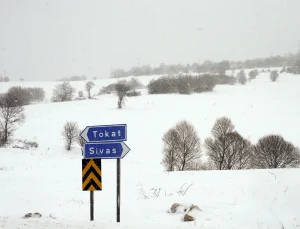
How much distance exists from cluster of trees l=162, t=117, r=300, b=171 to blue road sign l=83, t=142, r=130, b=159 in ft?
83.3

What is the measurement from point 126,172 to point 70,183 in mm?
5034

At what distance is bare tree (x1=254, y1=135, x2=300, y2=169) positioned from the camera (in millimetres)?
29547

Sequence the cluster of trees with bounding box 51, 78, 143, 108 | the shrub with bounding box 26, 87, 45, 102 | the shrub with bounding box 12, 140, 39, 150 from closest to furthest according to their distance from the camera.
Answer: the shrub with bounding box 12, 140, 39, 150 < the cluster of trees with bounding box 51, 78, 143, 108 < the shrub with bounding box 26, 87, 45, 102

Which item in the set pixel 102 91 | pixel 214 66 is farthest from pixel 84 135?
pixel 214 66

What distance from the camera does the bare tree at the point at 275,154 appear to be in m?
29.5

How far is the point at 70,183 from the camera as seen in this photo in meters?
17.0

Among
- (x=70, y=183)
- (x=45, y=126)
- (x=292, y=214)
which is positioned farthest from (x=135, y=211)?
(x=45, y=126)

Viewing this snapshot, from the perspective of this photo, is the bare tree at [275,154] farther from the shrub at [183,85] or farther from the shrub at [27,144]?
the shrub at [183,85]

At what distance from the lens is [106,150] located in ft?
25.8

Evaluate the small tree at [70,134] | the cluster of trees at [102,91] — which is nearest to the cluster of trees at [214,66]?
the cluster of trees at [102,91]

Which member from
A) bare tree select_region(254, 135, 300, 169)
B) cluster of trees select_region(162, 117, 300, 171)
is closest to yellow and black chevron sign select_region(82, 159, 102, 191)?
cluster of trees select_region(162, 117, 300, 171)

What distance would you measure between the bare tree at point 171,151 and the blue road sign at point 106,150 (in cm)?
2553

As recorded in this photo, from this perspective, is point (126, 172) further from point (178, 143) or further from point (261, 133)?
point (261, 133)

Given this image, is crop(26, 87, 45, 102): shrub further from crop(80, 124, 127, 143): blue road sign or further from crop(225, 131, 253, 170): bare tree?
crop(80, 124, 127, 143): blue road sign
